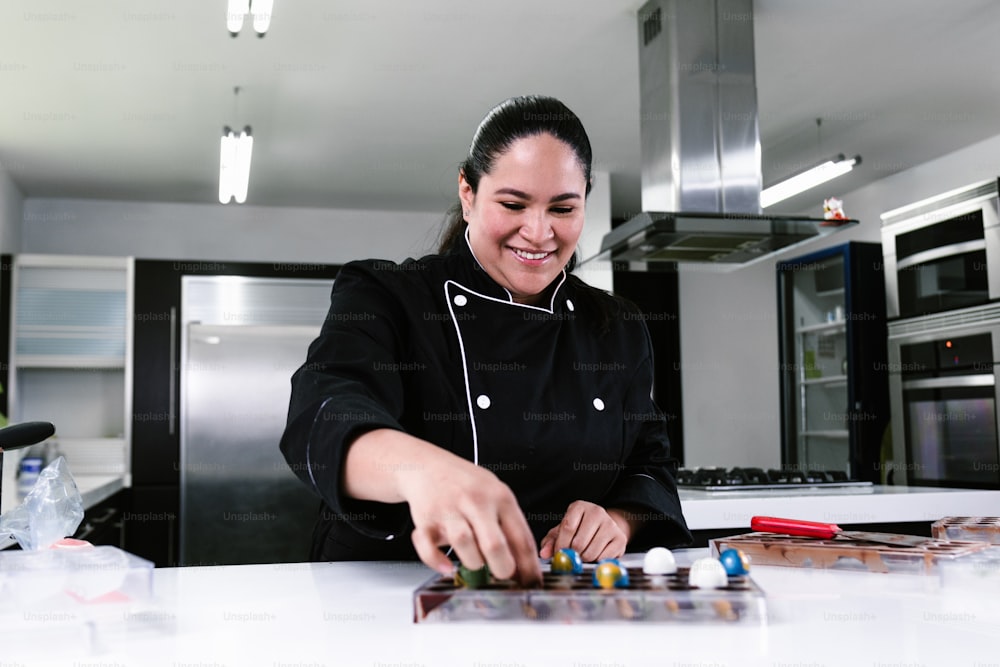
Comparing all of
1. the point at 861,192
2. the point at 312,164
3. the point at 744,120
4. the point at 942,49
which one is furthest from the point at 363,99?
the point at 861,192

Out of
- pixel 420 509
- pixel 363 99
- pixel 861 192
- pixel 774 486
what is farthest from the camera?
pixel 861 192

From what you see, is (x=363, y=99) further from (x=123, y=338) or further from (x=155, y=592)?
(x=155, y=592)

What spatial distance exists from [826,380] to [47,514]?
14.3 ft

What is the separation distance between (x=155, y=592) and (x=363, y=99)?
3170 mm

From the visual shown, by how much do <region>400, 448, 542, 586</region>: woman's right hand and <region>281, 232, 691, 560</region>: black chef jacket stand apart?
1.14 feet

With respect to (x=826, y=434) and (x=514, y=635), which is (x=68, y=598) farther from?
(x=826, y=434)

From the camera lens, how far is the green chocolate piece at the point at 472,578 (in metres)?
0.74

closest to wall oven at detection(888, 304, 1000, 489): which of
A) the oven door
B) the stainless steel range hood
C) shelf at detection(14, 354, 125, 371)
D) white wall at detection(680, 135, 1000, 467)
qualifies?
the oven door

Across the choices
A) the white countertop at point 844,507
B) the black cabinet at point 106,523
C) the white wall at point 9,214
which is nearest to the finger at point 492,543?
the white countertop at point 844,507

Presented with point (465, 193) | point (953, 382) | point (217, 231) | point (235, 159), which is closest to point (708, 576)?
point (465, 193)

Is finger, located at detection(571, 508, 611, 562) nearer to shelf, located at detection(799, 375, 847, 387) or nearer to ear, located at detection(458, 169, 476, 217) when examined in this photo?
ear, located at detection(458, 169, 476, 217)

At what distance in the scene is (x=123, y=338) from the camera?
468 cm

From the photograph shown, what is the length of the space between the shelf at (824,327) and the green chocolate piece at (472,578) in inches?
164

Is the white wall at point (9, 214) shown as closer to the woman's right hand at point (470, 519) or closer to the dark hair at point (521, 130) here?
the dark hair at point (521, 130)
